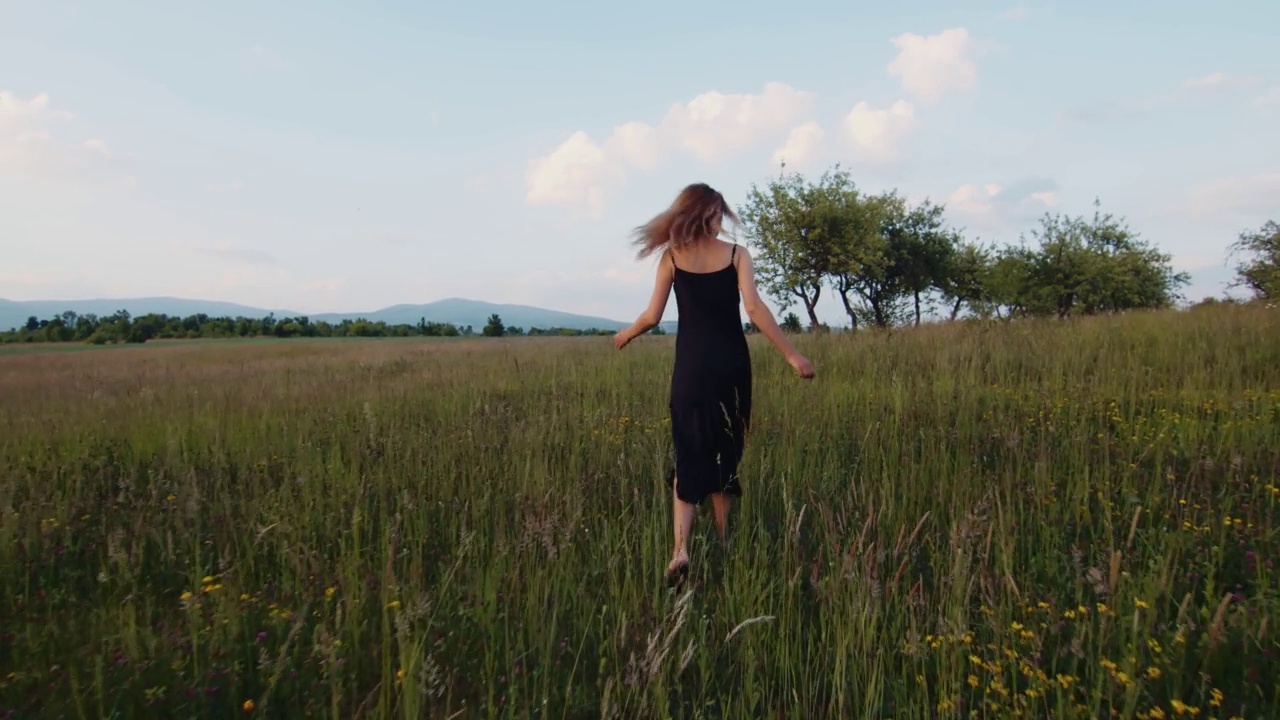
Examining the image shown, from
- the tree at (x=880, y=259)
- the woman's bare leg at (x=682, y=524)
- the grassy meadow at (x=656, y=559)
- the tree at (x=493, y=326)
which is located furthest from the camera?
Result: the tree at (x=493, y=326)

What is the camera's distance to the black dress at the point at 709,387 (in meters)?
3.63

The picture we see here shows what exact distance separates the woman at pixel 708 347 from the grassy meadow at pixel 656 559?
0.92 ft

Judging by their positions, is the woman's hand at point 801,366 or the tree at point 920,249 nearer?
the woman's hand at point 801,366

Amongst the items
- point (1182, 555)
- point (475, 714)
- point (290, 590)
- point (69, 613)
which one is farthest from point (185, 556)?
point (1182, 555)

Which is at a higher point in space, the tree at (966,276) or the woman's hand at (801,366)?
the tree at (966,276)

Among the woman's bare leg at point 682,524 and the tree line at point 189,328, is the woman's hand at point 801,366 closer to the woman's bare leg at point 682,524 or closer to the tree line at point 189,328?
the woman's bare leg at point 682,524

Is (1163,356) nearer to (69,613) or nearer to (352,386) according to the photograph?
(69,613)

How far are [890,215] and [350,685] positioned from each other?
129ft

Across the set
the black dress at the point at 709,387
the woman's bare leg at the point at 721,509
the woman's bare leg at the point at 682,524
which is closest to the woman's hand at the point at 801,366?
the black dress at the point at 709,387

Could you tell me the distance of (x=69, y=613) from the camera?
9.99 feet

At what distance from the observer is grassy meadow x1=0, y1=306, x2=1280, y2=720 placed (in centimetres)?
229

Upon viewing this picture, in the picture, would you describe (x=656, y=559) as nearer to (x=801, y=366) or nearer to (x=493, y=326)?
(x=801, y=366)

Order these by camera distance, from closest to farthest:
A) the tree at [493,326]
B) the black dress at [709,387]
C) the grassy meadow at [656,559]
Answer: the grassy meadow at [656,559] < the black dress at [709,387] < the tree at [493,326]

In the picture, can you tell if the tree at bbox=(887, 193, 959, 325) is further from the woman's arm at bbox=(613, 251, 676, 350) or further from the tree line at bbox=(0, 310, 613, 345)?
the woman's arm at bbox=(613, 251, 676, 350)
